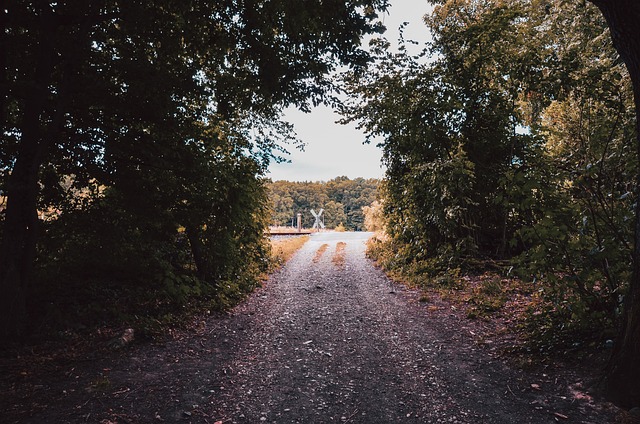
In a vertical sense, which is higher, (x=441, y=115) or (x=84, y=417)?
(x=441, y=115)

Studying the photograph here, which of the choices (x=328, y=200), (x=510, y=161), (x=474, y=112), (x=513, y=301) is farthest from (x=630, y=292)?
(x=328, y=200)

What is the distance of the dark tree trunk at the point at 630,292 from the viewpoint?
3123 mm

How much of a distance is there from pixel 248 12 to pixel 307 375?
5.35 meters

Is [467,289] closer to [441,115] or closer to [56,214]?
[441,115]

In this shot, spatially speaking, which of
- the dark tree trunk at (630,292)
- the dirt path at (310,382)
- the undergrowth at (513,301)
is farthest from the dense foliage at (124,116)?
the undergrowth at (513,301)

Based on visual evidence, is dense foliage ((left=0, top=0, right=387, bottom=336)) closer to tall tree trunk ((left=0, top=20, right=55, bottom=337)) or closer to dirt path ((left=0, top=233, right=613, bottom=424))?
tall tree trunk ((left=0, top=20, right=55, bottom=337))

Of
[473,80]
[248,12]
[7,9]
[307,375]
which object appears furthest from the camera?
[473,80]

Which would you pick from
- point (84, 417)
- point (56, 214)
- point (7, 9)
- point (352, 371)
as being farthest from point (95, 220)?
point (352, 371)

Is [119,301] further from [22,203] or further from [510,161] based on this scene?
[510,161]

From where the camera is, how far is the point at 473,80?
366 inches

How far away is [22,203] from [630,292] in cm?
760

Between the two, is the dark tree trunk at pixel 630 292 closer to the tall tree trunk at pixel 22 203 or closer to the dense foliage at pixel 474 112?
the dense foliage at pixel 474 112

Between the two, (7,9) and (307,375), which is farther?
(7,9)

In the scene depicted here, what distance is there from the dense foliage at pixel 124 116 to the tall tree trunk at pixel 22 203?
A: 15mm
